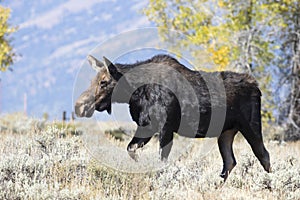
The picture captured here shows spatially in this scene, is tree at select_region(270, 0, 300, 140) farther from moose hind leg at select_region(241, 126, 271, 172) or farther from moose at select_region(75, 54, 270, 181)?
moose at select_region(75, 54, 270, 181)

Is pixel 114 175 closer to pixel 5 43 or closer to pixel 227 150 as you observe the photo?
pixel 227 150

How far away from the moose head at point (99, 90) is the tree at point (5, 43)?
17657 millimetres

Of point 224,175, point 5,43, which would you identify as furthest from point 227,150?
point 5,43

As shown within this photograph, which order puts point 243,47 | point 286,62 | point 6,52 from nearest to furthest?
point 243,47 → point 286,62 → point 6,52

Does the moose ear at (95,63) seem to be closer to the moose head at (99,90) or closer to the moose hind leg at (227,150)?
the moose head at (99,90)

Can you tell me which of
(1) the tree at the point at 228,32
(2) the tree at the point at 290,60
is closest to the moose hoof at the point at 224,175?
(1) the tree at the point at 228,32

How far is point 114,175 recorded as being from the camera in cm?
875

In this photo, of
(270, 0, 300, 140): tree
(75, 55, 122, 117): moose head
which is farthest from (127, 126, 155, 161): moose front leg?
(270, 0, 300, 140): tree

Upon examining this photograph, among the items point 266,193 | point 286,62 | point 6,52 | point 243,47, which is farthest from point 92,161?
point 6,52

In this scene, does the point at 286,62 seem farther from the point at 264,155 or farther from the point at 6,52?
the point at 264,155

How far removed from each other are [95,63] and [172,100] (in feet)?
3.99

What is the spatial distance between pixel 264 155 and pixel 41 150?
11.0 feet

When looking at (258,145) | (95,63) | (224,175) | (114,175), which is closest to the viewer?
(114,175)

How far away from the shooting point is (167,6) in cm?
2470
